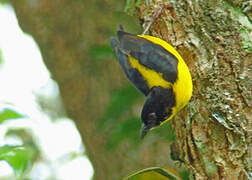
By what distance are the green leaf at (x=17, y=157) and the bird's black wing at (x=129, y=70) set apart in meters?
1.39

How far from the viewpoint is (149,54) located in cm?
324

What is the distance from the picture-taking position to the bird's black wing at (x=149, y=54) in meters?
3.09

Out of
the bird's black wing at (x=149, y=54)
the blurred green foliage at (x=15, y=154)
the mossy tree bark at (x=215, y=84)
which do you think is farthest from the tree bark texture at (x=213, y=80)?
the blurred green foliage at (x=15, y=154)

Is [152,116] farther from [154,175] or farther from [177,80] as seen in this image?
[154,175]

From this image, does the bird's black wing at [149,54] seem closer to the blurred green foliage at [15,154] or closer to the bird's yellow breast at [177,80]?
the bird's yellow breast at [177,80]

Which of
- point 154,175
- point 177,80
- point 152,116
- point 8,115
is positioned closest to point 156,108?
point 152,116

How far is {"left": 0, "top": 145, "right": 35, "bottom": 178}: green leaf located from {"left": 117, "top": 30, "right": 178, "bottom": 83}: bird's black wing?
1.48 m

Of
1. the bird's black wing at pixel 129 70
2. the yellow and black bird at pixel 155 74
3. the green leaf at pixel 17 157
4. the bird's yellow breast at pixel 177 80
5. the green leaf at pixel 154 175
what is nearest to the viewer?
the green leaf at pixel 17 157

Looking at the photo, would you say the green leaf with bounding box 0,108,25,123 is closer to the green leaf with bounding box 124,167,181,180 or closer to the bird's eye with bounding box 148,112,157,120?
the green leaf with bounding box 124,167,181,180

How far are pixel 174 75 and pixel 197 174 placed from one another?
0.96m

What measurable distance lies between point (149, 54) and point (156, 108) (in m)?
0.51

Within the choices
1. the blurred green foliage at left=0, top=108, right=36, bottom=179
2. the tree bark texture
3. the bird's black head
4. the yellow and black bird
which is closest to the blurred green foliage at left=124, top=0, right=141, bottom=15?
the tree bark texture

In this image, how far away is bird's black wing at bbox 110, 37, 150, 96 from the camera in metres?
3.15

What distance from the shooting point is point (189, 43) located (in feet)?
8.50
